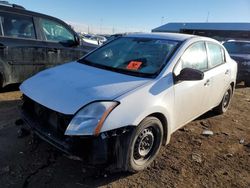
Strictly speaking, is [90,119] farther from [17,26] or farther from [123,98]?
[17,26]

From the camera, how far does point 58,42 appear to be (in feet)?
21.9

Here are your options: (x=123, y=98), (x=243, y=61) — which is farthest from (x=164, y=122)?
(x=243, y=61)

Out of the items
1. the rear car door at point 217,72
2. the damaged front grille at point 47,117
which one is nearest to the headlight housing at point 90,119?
the damaged front grille at point 47,117

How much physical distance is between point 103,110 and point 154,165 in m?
1.26

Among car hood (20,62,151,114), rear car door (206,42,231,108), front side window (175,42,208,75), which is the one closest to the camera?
car hood (20,62,151,114)

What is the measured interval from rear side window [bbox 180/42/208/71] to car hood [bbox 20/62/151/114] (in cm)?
87

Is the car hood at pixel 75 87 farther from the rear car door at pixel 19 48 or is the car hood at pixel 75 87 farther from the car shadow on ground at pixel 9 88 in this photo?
the car shadow on ground at pixel 9 88

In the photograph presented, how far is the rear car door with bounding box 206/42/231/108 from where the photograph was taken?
4727 mm

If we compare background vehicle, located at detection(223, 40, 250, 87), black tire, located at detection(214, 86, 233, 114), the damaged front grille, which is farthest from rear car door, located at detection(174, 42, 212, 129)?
background vehicle, located at detection(223, 40, 250, 87)

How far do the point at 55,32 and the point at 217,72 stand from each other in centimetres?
393

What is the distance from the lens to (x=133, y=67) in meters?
3.76

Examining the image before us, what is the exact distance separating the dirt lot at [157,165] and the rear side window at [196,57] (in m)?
1.19

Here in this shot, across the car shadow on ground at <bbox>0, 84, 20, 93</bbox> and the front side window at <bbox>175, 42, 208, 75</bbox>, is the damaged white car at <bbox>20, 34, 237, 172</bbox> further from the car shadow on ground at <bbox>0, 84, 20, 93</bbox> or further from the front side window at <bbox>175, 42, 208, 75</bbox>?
the car shadow on ground at <bbox>0, 84, 20, 93</bbox>

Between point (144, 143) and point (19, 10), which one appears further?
point (19, 10)
